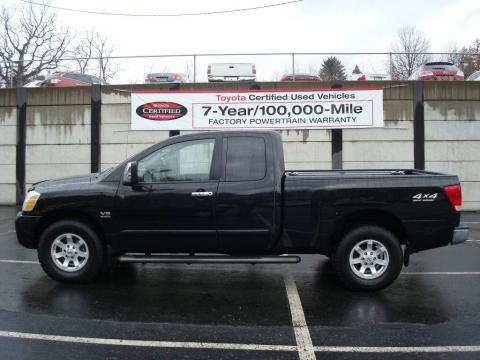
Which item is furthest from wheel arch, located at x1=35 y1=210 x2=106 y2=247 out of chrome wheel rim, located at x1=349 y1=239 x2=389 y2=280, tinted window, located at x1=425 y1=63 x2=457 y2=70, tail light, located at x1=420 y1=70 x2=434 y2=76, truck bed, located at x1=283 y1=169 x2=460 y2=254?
tinted window, located at x1=425 y1=63 x2=457 y2=70

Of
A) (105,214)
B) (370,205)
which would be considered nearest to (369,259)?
(370,205)

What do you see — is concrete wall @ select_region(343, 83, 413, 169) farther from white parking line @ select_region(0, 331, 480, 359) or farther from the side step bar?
white parking line @ select_region(0, 331, 480, 359)

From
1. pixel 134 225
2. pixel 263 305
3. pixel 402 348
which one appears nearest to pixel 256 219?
pixel 263 305

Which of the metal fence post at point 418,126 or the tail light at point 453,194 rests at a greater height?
the metal fence post at point 418,126

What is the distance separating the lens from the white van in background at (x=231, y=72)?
1548 centimetres

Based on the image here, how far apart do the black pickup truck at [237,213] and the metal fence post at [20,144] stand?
33.5ft

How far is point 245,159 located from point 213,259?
4.13 feet

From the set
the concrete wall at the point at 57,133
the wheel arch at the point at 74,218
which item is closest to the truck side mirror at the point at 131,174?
the wheel arch at the point at 74,218

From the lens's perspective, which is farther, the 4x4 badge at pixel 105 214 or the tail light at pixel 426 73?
the tail light at pixel 426 73

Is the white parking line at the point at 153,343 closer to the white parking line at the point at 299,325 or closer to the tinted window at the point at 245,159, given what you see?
the white parking line at the point at 299,325

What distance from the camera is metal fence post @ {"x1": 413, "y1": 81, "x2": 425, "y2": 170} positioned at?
14352 mm

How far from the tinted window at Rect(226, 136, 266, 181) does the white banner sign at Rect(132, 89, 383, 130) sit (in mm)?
8396

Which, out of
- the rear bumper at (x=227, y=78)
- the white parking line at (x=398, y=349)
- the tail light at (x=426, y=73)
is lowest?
the white parking line at (x=398, y=349)

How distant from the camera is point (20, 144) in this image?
15.0 metres
